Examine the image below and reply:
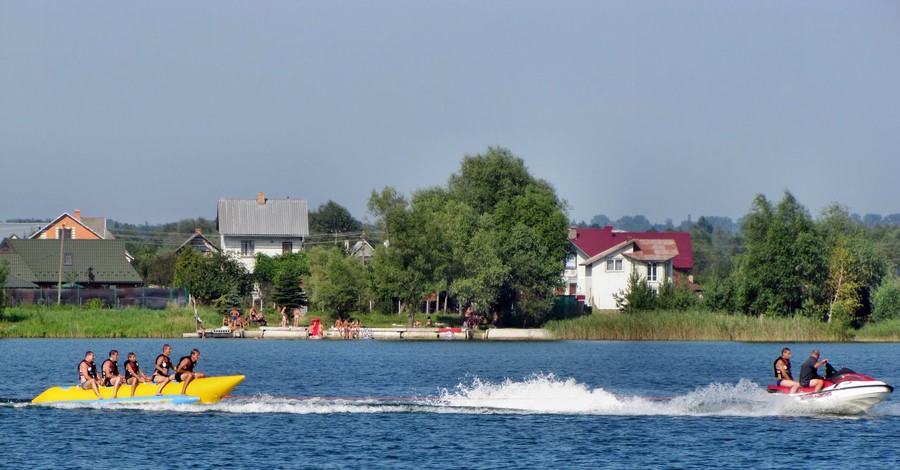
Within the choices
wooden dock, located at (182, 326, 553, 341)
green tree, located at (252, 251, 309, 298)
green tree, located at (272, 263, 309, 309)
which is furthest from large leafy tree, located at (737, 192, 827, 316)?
green tree, located at (252, 251, 309, 298)

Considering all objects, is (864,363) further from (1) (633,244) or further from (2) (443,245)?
(1) (633,244)

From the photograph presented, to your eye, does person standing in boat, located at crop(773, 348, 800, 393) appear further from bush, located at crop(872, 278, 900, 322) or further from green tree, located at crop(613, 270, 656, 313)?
bush, located at crop(872, 278, 900, 322)

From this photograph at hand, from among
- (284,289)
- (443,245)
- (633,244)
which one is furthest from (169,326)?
(633,244)

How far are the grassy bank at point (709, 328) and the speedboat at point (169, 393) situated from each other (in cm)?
4100

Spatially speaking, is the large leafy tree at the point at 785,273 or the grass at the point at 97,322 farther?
the large leafy tree at the point at 785,273

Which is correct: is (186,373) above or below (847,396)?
above

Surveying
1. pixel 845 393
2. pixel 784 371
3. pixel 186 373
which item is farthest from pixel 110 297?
pixel 845 393

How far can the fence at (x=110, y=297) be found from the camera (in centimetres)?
8050

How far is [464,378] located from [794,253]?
1561 inches

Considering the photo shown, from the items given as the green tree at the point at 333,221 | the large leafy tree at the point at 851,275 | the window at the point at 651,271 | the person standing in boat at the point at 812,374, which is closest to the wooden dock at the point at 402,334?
the large leafy tree at the point at 851,275

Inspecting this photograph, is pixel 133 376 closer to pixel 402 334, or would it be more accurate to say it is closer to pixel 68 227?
pixel 402 334

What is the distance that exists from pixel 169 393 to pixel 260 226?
90.9m

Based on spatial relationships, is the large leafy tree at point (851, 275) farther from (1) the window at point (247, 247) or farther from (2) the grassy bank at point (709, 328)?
(1) the window at point (247, 247)

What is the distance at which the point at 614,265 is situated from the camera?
103m
